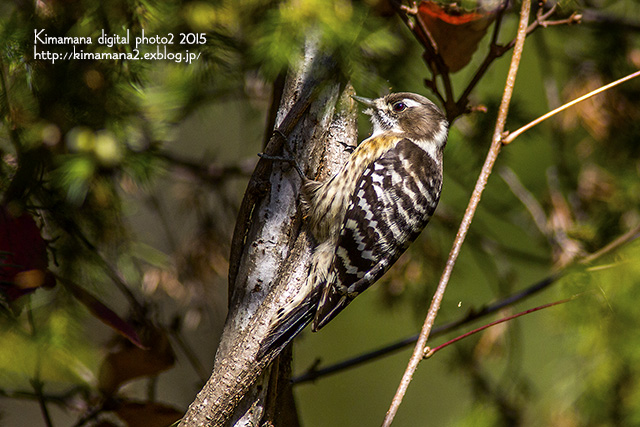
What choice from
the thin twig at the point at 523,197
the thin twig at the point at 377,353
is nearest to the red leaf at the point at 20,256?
the thin twig at the point at 377,353

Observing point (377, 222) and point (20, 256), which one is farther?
point (377, 222)

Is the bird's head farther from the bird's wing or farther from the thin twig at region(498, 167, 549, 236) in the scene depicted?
the thin twig at region(498, 167, 549, 236)

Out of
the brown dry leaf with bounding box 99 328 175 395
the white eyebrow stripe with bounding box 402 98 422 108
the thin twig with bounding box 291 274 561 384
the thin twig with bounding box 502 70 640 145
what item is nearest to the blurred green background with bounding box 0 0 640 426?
the brown dry leaf with bounding box 99 328 175 395

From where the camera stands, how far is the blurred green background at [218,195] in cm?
174

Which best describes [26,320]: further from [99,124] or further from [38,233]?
[99,124]

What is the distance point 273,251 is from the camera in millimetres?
1918

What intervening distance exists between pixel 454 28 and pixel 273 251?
0.92 m

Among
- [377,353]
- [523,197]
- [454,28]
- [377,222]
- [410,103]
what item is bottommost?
[377,353]

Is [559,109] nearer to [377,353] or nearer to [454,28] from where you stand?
[454,28]

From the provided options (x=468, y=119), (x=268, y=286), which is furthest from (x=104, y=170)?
(x=468, y=119)

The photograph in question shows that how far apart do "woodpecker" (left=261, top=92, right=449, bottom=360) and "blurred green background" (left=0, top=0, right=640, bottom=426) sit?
0.94ft

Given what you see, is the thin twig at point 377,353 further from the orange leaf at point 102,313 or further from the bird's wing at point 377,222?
the orange leaf at point 102,313

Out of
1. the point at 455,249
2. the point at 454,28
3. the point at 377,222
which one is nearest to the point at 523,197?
the point at 377,222

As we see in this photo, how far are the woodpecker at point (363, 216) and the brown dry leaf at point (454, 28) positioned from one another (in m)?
0.36
